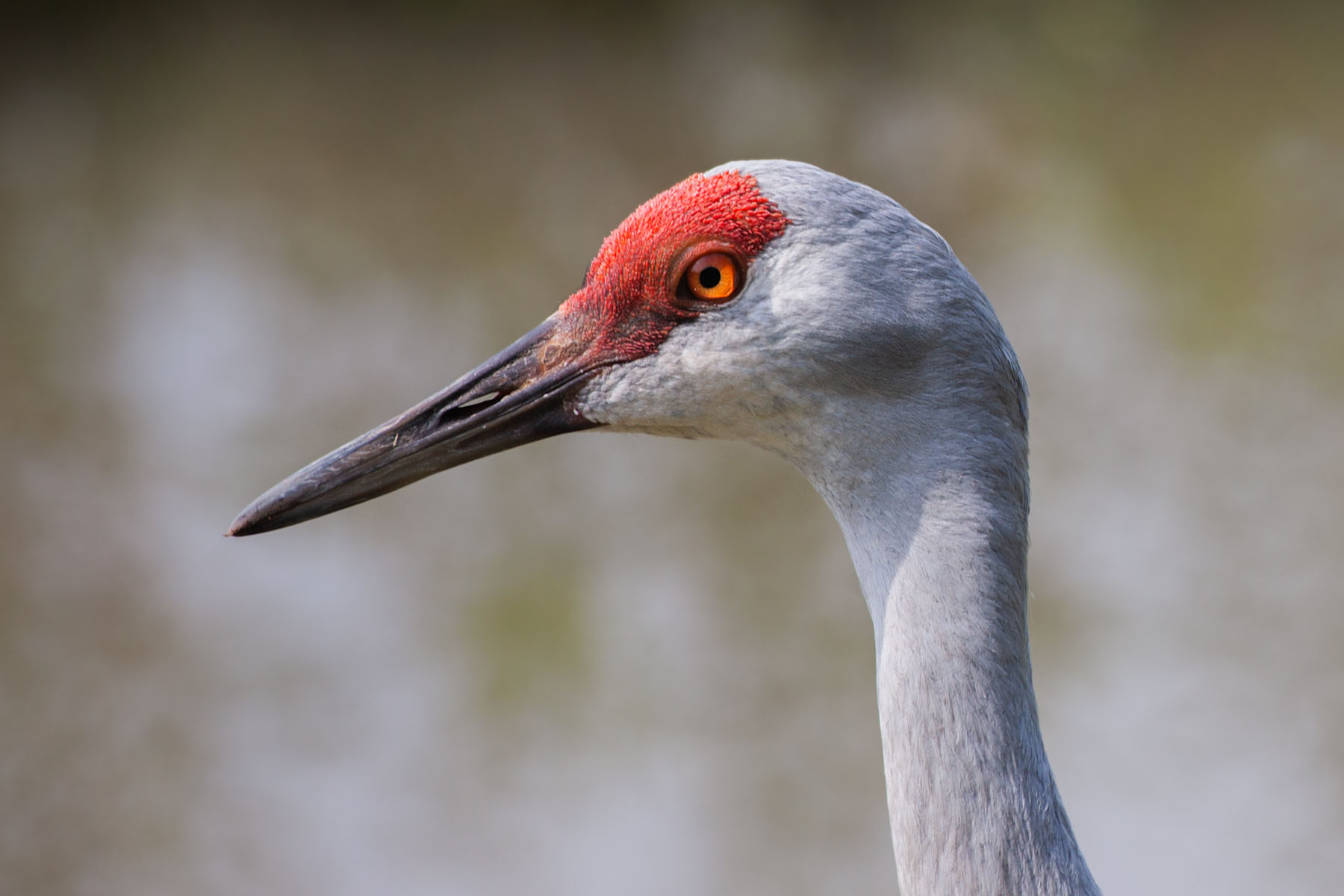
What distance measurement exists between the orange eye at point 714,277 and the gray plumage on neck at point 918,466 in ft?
0.06

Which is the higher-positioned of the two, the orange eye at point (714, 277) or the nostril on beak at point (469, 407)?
the orange eye at point (714, 277)

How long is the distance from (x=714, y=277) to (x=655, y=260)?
0.22 feet

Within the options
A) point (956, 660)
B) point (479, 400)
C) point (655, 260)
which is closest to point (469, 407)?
point (479, 400)

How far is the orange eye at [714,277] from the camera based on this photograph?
1224mm

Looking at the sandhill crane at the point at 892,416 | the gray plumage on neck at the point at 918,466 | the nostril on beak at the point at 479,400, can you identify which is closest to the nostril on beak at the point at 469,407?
the nostril on beak at the point at 479,400

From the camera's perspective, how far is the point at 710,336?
1228 mm

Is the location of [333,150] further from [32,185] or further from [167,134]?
[32,185]

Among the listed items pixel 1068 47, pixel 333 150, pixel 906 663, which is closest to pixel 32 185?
pixel 333 150

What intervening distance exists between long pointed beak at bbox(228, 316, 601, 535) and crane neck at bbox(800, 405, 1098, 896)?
0.31 m

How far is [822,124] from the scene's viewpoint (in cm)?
461

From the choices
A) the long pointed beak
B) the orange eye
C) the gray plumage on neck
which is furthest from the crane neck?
the long pointed beak

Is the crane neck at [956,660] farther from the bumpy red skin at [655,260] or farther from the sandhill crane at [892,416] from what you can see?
the bumpy red skin at [655,260]

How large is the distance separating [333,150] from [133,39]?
0.82m

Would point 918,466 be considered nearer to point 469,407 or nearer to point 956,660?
point 956,660
